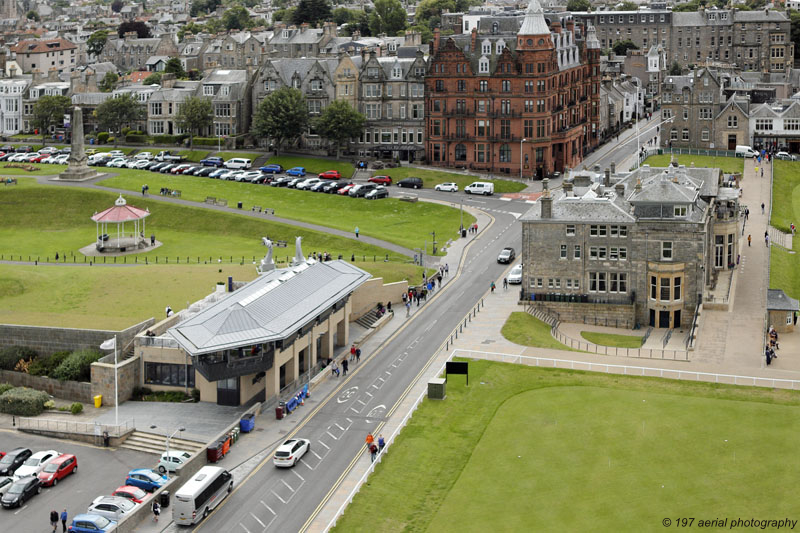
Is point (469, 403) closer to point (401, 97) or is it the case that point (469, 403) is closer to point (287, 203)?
point (287, 203)

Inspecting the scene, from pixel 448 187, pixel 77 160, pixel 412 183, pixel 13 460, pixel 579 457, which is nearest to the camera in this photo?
pixel 579 457

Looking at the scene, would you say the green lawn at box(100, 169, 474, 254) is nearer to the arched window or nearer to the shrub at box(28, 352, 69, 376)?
the arched window

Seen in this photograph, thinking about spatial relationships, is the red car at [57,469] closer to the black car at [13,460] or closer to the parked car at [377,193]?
the black car at [13,460]

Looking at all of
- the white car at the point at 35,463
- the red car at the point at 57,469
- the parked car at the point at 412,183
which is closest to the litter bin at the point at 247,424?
the red car at the point at 57,469

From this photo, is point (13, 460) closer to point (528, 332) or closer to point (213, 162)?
point (528, 332)

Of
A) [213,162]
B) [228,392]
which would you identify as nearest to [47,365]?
[228,392]
